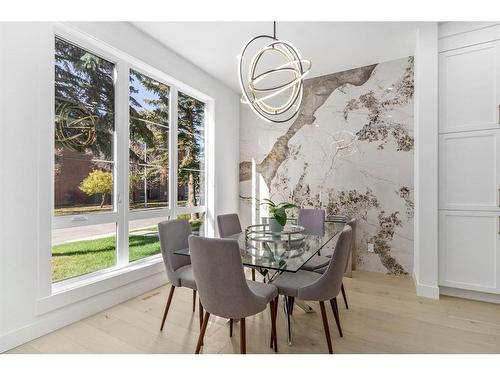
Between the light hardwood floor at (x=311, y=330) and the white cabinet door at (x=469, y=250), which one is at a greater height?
the white cabinet door at (x=469, y=250)

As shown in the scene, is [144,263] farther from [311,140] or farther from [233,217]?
[311,140]

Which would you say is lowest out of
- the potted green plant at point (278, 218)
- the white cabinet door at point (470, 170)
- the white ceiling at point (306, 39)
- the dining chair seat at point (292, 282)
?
the dining chair seat at point (292, 282)

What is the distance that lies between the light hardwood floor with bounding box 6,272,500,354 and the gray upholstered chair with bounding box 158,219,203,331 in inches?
8.3

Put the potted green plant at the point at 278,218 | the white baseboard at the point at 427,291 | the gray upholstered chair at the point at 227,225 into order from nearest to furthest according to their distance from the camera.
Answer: the potted green plant at the point at 278,218 < the white baseboard at the point at 427,291 < the gray upholstered chair at the point at 227,225

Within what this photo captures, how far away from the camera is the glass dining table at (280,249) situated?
5.49 ft

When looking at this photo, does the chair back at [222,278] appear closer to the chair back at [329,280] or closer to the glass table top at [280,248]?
the glass table top at [280,248]

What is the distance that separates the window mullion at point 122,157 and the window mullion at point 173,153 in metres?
0.69

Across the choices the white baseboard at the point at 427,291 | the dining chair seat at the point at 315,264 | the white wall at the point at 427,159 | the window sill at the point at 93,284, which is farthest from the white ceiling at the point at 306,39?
the white baseboard at the point at 427,291

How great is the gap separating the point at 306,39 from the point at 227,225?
7.61 ft

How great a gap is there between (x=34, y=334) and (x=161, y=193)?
70.1 inches

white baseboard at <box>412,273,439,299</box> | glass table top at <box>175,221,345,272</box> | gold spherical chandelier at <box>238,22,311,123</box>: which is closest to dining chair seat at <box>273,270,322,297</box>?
glass table top at <box>175,221,345,272</box>

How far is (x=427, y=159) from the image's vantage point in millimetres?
2734

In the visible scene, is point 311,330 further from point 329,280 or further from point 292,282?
point 329,280

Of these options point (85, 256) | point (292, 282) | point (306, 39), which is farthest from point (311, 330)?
point (306, 39)
